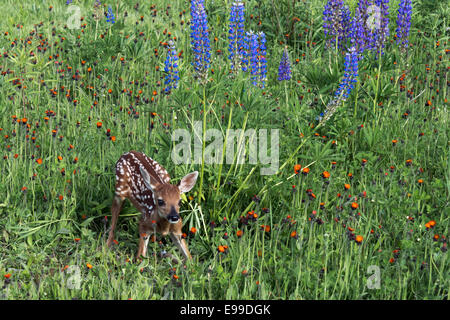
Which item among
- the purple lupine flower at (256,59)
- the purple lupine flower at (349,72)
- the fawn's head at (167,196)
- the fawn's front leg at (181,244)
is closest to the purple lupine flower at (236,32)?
the purple lupine flower at (256,59)

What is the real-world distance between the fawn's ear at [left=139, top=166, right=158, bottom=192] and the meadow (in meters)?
0.36

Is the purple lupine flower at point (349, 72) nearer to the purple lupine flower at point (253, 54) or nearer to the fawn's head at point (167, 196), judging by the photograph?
the purple lupine flower at point (253, 54)

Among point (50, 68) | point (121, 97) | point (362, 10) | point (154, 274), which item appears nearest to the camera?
point (154, 274)

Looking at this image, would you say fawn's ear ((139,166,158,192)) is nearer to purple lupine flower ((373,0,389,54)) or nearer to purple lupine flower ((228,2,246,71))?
purple lupine flower ((228,2,246,71))

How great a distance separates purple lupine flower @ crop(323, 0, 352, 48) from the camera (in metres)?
5.96

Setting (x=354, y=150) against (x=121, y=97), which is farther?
(x=121, y=97)

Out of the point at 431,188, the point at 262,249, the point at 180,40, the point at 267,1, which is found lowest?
the point at 262,249

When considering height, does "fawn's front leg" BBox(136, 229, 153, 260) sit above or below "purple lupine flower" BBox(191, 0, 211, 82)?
below

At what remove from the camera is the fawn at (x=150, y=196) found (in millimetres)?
3949

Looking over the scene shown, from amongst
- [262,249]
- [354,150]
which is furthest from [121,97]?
[262,249]

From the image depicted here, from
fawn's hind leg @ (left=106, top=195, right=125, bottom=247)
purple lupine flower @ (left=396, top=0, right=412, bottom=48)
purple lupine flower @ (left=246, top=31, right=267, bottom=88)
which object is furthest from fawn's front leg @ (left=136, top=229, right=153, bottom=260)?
purple lupine flower @ (left=396, top=0, right=412, bottom=48)
